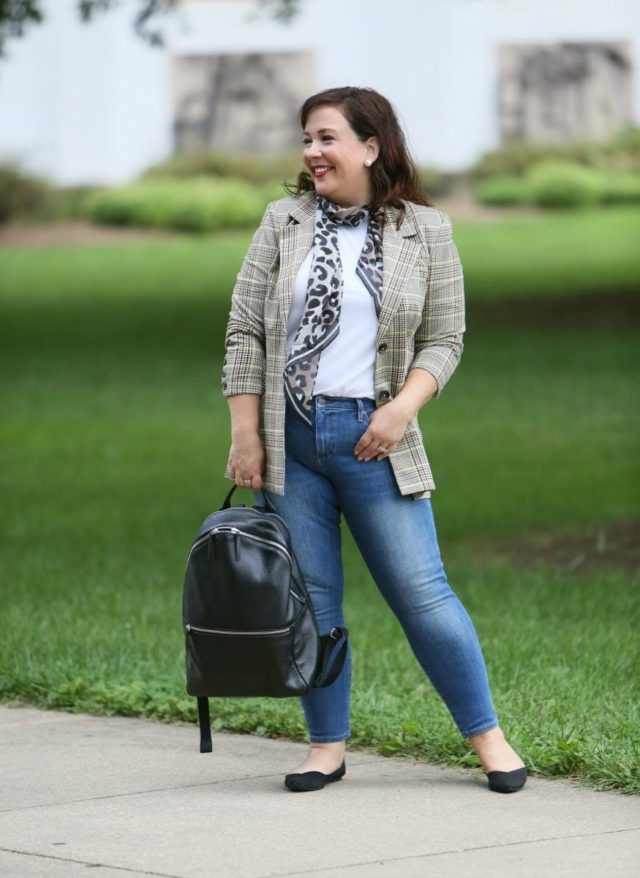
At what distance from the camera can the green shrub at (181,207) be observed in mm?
38750

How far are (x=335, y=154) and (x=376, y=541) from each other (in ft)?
3.73

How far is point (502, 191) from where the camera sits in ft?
131

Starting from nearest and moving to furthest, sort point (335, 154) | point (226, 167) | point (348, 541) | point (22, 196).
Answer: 1. point (335, 154)
2. point (348, 541)
3. point (22, 196)
4. point (226, 167)

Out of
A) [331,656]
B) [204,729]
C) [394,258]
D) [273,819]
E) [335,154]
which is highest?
[335,154]

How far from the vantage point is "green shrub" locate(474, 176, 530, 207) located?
3978 centimetres

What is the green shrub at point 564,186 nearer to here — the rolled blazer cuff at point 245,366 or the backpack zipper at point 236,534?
the rolled blazer cuff at point 245,366

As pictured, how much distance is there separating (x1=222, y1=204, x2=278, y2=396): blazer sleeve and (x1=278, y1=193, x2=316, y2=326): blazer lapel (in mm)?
54

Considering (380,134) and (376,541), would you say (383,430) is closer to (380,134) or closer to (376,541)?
(376,541)

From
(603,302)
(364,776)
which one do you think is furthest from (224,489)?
(603,302)

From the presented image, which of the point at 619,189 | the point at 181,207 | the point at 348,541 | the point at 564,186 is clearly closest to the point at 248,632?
the point at 348,541

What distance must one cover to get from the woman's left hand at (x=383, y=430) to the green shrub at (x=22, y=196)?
3521 centimetres

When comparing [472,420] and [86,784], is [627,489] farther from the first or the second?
[86,784]

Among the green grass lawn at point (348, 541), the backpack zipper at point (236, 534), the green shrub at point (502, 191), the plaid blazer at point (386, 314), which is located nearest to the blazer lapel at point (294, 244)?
the plaid blazer at point (386, 314)

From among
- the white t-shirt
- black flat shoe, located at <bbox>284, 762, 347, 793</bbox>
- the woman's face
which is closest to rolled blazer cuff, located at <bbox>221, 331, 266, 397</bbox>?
the white t-shirt
